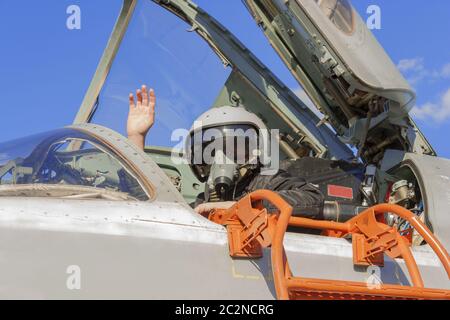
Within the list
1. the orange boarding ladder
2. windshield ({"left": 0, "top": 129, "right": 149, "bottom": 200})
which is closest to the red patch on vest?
the orange boarding ladder

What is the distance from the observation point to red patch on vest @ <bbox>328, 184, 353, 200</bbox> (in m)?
4.49

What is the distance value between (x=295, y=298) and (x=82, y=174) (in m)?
1.15

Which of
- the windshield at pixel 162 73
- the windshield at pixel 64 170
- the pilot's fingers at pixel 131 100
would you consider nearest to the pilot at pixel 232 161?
the pilot's fingers at pixel 131 100

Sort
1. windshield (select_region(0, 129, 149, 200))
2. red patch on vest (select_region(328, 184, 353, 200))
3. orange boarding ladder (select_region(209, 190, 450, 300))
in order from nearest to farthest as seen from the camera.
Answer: orange boarding ladder (select_region(209, 190, 450, 300)), windshield (select_region(0, 129, 149, 200)), red patch on vest (select_region(328, 184, 353, 200))

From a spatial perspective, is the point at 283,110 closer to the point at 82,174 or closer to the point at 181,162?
the point at 181,162

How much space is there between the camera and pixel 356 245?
3223 millimetres

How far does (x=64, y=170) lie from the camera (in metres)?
3.18

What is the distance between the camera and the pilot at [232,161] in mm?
3791

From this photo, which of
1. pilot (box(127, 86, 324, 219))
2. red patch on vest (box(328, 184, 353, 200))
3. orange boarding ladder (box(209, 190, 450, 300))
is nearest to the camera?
orange boarding ladder (box(209, 190, 450, 300))

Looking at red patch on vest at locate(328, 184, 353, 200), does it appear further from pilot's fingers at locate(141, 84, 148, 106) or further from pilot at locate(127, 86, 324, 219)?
pilot's fingers at locate(141, 84, 148, 106)

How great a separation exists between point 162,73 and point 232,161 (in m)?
1.34

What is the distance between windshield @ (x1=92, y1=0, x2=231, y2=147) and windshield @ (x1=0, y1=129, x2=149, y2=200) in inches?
54.7

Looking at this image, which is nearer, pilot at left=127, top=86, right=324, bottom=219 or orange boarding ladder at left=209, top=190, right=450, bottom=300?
orange boarding ladder at left=209, top=190, right=450, bottom=300
